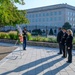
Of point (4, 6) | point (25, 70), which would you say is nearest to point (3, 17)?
point (4, 6)

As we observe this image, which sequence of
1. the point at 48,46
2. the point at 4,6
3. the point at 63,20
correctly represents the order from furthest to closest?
the point at 63,20
the point at 48,46
the point at 4,6

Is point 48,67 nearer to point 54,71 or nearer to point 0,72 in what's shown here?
point 54,71

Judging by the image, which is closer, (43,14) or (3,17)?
(3,17)

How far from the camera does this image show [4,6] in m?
11.4

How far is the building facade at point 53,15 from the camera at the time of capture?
10631 cm

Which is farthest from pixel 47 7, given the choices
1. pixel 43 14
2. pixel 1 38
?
pixel 1 38

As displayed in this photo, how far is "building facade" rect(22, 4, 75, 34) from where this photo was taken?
10631 cm

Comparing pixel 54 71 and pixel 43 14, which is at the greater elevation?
pixel 43 14

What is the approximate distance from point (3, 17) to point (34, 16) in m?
108

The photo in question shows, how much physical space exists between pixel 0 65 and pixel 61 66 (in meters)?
2.99

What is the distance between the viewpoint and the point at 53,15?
359 feet

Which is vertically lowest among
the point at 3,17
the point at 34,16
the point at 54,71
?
the point at 54,71

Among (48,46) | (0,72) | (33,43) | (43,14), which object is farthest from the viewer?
(43,14)

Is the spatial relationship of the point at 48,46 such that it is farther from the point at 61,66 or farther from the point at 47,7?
the point at 47,7
